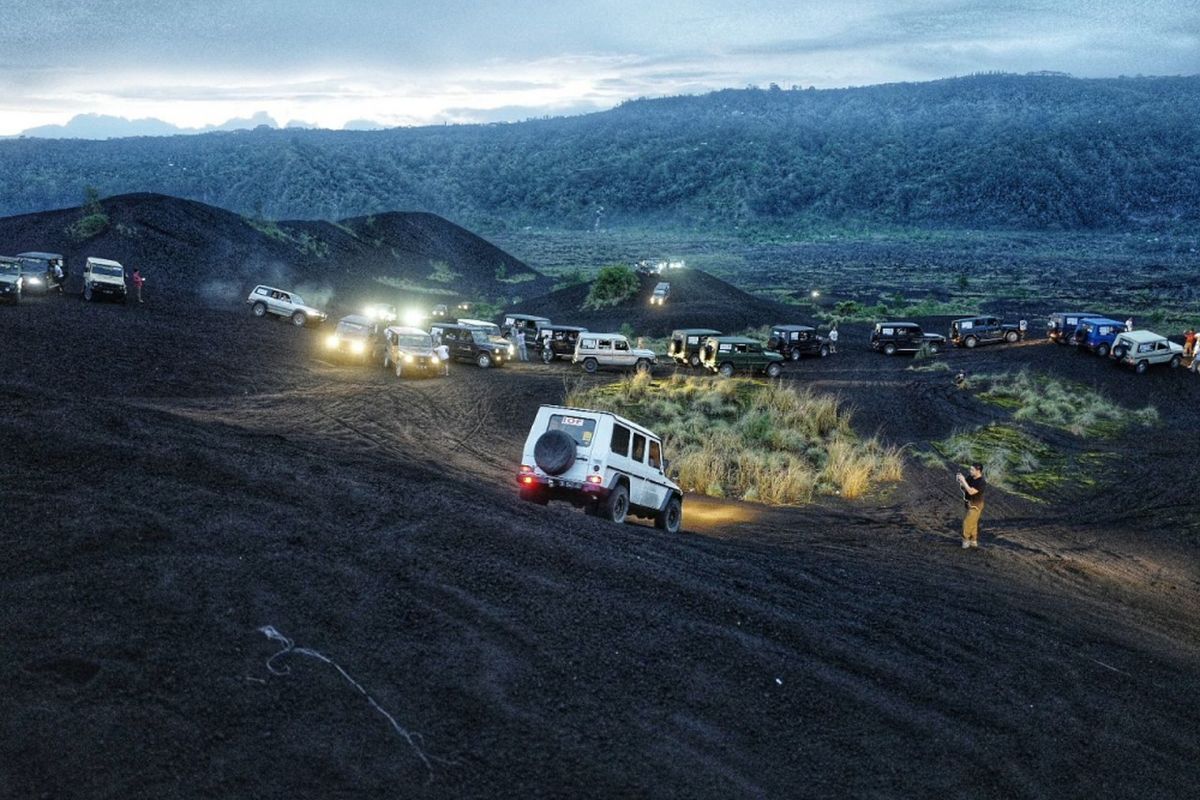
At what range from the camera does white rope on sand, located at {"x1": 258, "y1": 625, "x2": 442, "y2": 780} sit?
6.96 metres

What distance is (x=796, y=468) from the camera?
2233cm

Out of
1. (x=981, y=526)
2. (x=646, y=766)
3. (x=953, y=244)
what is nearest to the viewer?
(x=646, y=766)

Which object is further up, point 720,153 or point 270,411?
point 720,153

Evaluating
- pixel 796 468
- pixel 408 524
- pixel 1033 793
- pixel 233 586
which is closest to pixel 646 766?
pixel 1033 793

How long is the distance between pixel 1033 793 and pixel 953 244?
460ft

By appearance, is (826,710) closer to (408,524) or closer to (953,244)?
(408,524)

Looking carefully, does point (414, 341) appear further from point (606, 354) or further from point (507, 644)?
point (507, 644)

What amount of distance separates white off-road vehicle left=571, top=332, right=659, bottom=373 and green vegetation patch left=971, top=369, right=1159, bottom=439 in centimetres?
1381

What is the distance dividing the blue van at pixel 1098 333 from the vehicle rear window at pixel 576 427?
34.5 meters

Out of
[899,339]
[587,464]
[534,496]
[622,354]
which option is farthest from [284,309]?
[587,464]

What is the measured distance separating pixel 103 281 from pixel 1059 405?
4008 centimetres

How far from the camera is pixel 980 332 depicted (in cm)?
4788

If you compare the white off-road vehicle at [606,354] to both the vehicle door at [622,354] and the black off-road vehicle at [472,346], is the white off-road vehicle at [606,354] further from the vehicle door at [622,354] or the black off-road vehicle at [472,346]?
the black off-road vehicle at [472,346]

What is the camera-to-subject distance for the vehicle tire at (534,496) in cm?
1509
